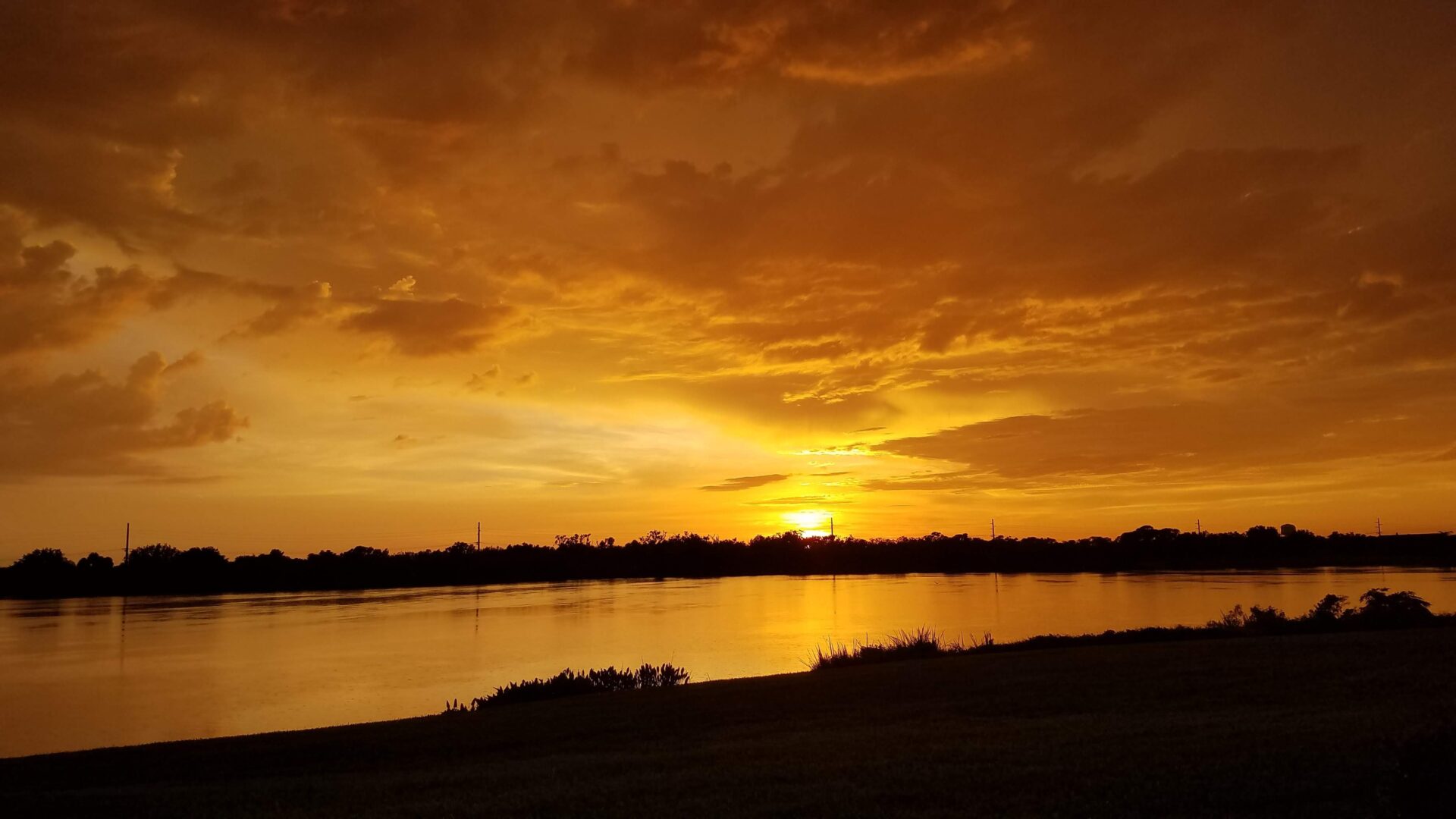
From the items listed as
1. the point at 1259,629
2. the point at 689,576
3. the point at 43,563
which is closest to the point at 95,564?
the point at 43,563

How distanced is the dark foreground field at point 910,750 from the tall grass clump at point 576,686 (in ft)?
15.5

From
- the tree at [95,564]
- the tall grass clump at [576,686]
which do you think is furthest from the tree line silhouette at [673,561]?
the tall grass clump at [576,686]

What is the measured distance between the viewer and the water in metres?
35.2

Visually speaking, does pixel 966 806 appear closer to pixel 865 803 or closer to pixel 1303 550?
pixel 865 803

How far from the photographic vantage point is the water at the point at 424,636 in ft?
116

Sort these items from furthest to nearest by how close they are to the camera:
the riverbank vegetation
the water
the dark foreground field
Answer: the water
the riverbank vegetation
the dark foreground field

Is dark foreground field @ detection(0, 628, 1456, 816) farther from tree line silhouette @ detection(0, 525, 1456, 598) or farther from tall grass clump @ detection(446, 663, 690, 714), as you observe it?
tree line silhouette @ detection(0, 525, 1456, 598)

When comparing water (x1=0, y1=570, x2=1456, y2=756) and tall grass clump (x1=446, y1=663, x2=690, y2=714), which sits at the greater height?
tall grass clump (x1=446, y1=663, x2=690, y2=714)

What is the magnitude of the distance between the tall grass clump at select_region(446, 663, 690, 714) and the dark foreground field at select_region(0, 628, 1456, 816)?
4.71 m

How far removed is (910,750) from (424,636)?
52984 mm

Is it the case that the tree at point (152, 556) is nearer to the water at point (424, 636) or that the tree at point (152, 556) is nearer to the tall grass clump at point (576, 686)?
the water at point (424, 636)

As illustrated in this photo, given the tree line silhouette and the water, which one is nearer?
the water

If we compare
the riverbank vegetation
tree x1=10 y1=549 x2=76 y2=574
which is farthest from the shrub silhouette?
tree x1=10 y1=549 x2=76 y2=574

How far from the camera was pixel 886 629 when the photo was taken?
55.8 m
